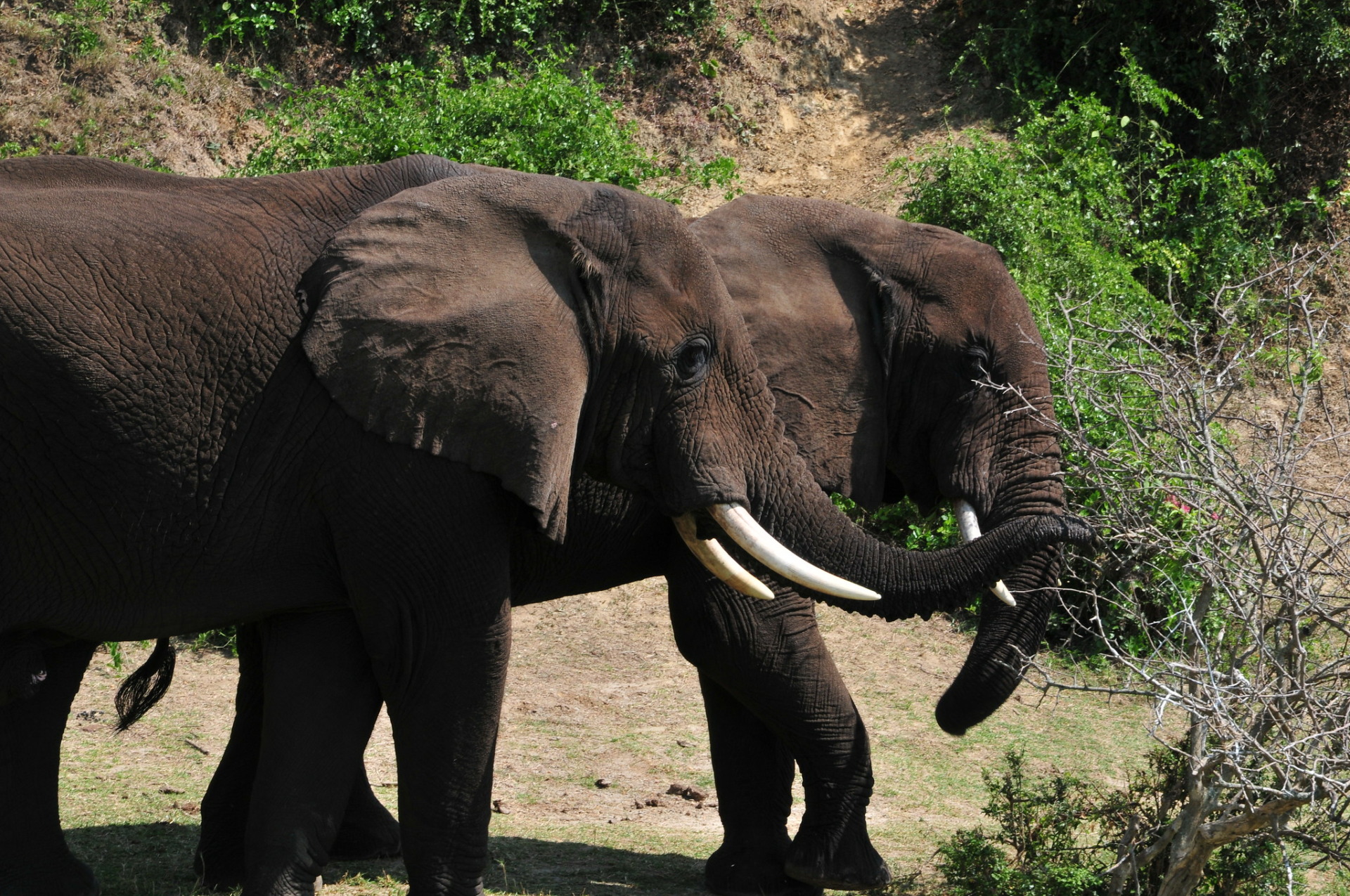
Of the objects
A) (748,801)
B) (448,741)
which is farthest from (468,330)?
(748,801)

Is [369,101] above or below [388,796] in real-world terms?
above

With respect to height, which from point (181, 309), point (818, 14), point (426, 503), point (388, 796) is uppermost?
point (818, 14)

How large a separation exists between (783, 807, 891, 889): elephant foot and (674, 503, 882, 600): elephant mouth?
122cm

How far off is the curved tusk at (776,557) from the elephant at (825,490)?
72cm

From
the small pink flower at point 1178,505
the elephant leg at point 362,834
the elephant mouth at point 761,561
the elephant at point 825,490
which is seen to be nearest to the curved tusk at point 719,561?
the elephant mouth at point 761,561

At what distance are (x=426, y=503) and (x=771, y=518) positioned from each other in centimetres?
120

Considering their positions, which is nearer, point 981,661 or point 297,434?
point 297,434

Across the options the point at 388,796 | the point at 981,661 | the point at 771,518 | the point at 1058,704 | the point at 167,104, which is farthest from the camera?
the point at 167,104

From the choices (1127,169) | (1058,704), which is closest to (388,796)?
(1058,704)

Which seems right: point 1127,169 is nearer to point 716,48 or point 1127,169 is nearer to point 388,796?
point 716,48

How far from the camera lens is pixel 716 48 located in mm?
15586

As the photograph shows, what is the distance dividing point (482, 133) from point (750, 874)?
6.76 metres

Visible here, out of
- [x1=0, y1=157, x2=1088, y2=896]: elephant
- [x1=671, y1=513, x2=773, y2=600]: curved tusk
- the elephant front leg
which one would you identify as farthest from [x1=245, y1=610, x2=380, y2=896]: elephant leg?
[x1=671, y1=513, x2=773, y2=600]: curved tusk

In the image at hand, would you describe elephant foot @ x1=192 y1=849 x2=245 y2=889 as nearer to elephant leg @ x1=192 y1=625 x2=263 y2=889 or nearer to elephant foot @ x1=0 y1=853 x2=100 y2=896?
elephant leg @ x1=192 y1=625 x2=263 y2=889
